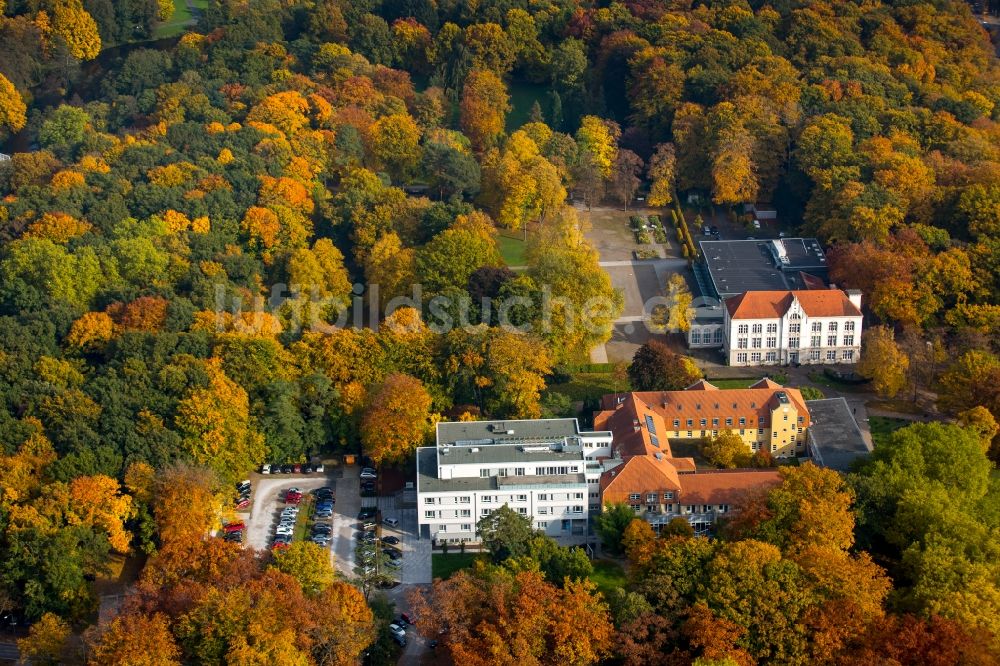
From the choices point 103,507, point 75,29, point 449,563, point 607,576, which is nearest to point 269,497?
point 103,507

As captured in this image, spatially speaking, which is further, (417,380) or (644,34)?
(644,34)

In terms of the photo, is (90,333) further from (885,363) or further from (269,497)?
(885,363)

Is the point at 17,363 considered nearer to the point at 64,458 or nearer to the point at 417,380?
the point at 64,458

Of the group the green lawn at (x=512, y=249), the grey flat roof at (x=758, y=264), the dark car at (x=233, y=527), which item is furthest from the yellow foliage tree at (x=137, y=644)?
the green lawn at (x=512, y=249)

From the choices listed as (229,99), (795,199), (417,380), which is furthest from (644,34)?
(417,380)

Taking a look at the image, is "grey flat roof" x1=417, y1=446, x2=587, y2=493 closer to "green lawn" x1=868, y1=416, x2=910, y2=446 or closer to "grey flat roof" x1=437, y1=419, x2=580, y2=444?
"grey flat roof" x1=437, y1=419, x2=580, y2=444

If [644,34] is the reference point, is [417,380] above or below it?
below
